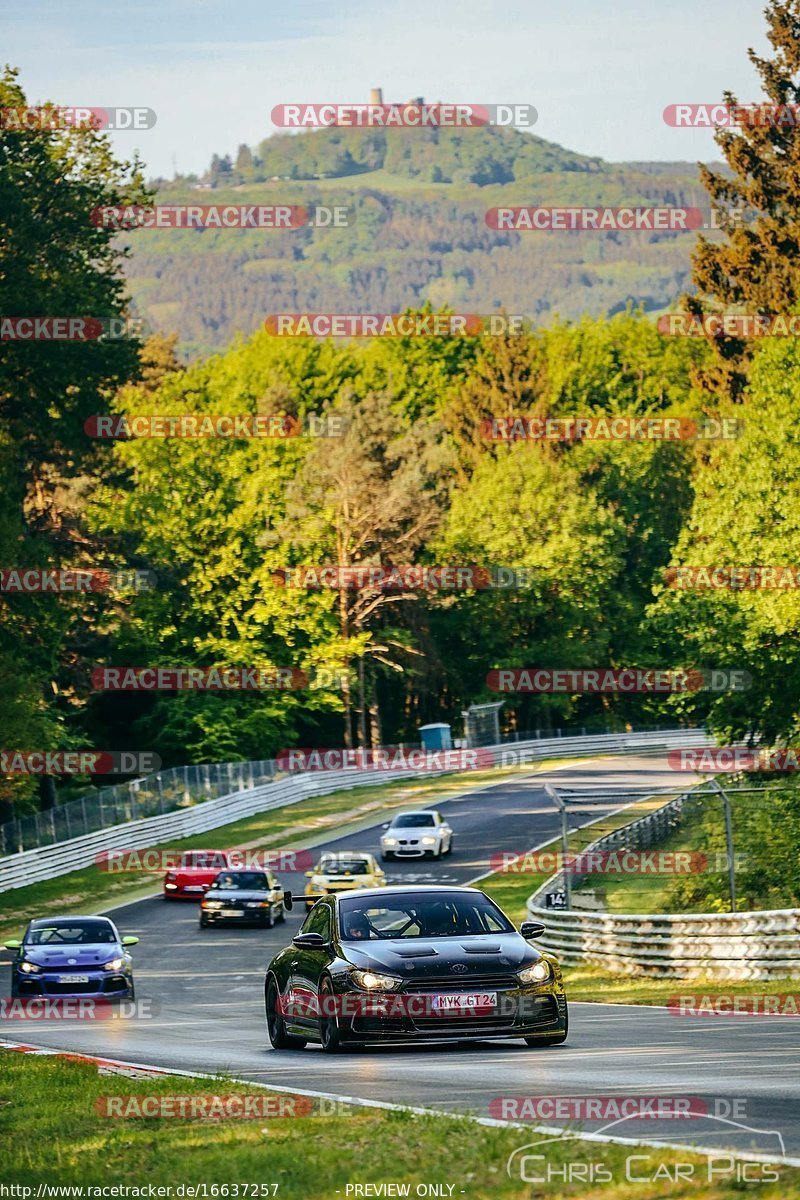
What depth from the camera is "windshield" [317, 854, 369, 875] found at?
40.8 m

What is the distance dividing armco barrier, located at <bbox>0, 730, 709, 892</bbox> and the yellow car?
897 cm

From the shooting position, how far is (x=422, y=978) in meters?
13.6

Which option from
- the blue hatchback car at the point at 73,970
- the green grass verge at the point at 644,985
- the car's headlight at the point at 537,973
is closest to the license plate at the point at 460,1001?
the car's headlight at the point at 537,973

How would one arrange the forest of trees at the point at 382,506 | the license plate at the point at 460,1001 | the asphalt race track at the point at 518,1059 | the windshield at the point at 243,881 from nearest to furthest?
the asphalt race track at the point at 518,1059 → the license plate at the point at 460,1001 → the windshield at the point at 243,881 → the forest of trees at the point at 382,506

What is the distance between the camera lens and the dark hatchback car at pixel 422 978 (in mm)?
13641

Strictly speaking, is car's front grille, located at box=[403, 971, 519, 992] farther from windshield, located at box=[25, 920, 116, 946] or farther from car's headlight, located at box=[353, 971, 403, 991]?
windshield, located at box=[25, 920, 116, 946]

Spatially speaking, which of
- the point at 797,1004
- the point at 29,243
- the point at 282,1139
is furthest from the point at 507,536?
the point at 282,1139

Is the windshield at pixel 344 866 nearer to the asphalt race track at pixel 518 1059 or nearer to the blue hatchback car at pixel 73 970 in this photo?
the asphalt race track at pixel 518 1059

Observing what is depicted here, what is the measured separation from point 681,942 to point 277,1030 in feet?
36.5

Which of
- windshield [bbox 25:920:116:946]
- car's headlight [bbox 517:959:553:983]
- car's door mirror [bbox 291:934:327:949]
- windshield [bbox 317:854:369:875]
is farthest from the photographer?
windshield [bbox 317:854:369:875]

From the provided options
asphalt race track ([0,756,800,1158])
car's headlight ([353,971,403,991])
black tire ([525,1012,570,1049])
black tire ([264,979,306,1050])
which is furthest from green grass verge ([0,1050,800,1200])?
black tire ([264,979,306,1050])

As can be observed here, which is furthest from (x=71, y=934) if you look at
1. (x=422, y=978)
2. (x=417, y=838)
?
(x=417, y=838)

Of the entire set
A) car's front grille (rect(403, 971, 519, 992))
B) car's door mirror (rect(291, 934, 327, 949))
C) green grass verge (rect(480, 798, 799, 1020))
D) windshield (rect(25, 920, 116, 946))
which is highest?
car's door mirror (rect(291, 934, 327, 949))

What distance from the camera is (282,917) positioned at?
3975cm
